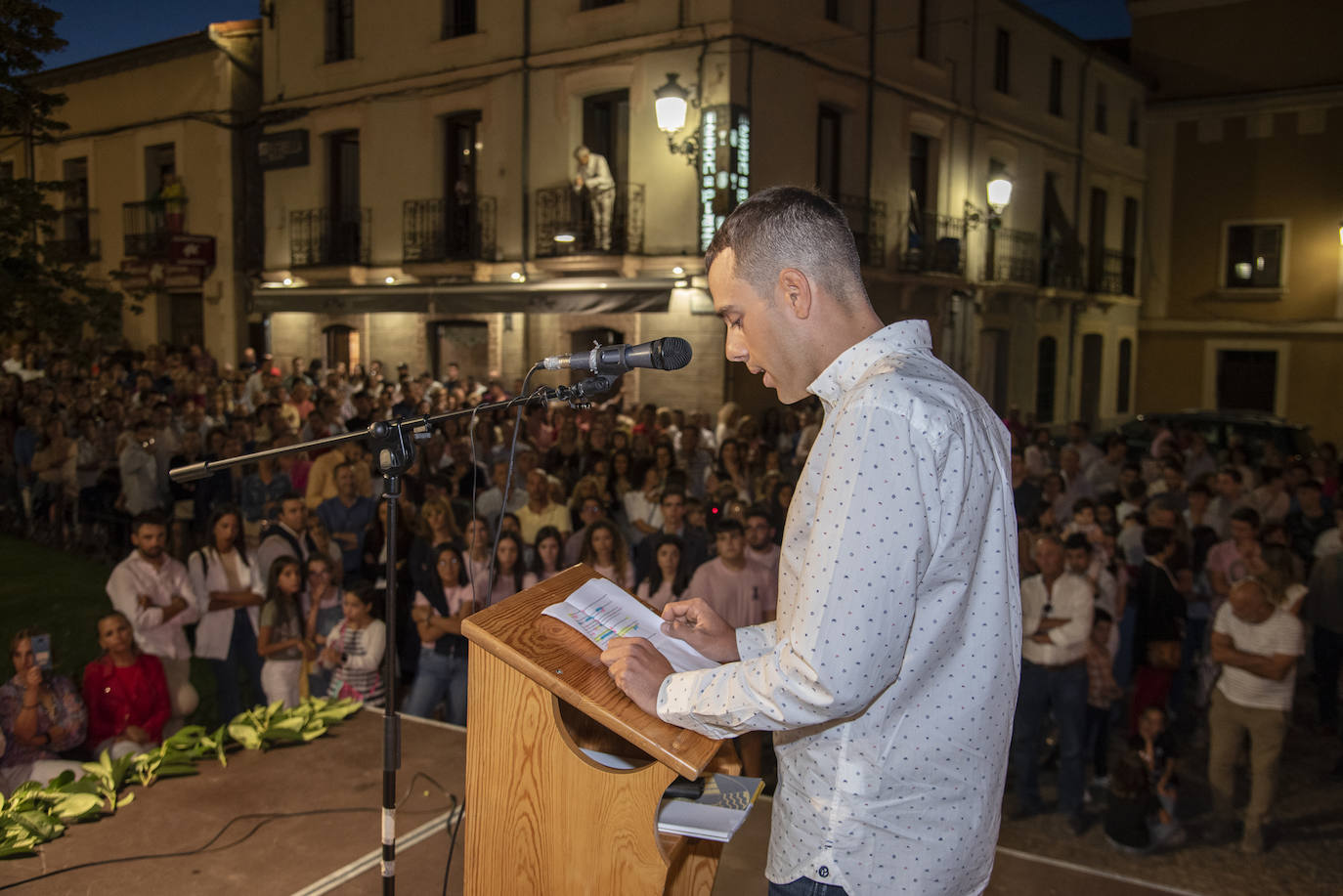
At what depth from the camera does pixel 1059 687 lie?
16.5ft

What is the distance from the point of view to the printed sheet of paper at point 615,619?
5.79 feet

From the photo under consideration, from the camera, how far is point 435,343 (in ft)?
50.2

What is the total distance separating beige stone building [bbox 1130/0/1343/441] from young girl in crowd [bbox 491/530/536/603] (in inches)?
628

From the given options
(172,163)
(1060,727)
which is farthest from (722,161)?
(172,163)

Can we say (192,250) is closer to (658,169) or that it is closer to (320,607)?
(658,169)

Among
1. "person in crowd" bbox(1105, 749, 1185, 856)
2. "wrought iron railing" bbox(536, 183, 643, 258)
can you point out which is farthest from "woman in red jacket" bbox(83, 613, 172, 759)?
"wrought iron railing" bbox(536, 183, 643, 258)

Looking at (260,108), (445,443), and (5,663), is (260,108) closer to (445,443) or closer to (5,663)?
(445,443)

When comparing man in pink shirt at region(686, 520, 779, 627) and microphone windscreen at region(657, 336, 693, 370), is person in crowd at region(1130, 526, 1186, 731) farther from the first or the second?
microphone windscreen at region(657, 336, 693, 370)

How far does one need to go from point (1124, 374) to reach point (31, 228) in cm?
1834

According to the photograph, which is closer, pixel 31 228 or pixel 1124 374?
pixel 31 228

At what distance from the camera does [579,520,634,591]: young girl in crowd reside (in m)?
5.78

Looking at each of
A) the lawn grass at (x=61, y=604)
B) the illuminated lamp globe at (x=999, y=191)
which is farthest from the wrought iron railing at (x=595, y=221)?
the lawn grass at (x=61, y=604)

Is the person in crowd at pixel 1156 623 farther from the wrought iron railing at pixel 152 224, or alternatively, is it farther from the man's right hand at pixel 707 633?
the wrought iron railing at pixel 152 224

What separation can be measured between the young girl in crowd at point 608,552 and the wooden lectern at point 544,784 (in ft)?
12.6
